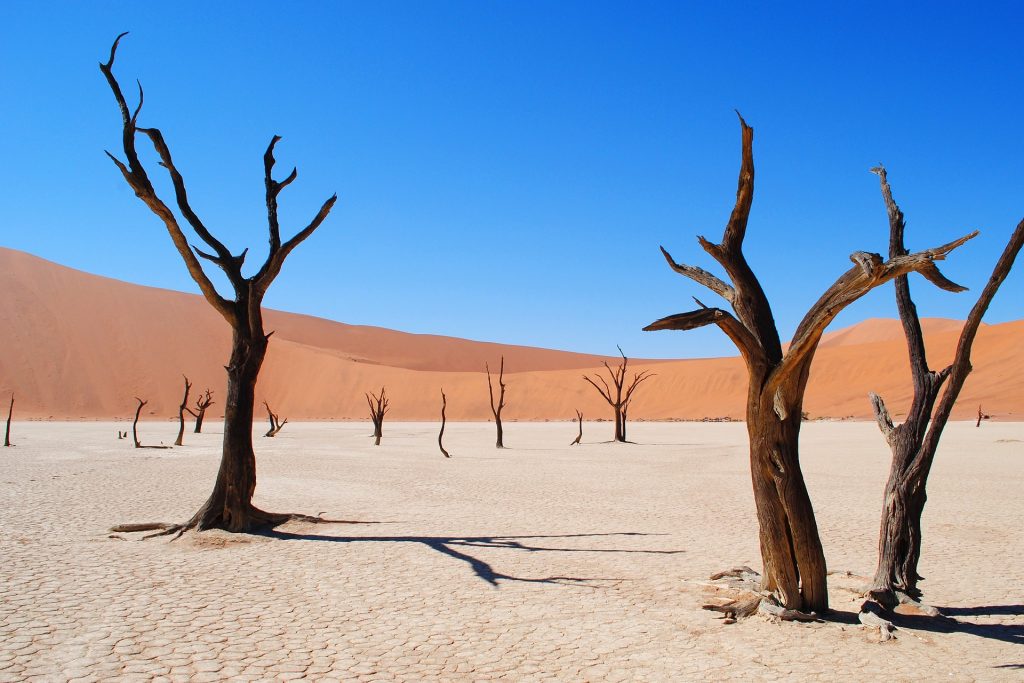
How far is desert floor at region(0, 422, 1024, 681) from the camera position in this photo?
4.97m

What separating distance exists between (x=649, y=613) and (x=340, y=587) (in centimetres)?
285

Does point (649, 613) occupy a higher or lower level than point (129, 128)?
lower

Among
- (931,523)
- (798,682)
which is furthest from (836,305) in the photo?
(931,523)

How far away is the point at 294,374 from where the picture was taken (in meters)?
74.2

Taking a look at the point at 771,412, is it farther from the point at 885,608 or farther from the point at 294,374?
the point at 294,374

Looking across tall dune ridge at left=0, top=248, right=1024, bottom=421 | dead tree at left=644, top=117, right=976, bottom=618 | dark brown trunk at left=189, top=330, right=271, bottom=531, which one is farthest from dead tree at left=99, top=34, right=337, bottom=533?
tall dune ridge at left=0, top=248, right=1024, bottom=421

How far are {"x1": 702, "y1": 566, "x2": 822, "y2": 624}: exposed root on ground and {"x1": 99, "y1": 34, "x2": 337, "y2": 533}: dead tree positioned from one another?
20.3ft

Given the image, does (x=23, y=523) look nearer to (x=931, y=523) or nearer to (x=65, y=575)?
(x=65, y=575)

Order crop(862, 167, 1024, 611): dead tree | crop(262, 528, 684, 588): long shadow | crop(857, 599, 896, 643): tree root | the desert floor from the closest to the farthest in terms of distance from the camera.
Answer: the desert floor < crop(857, 599, 896, 643): tree root < crop(862, 167, 1024, 611): dead tree < crop(262, 528, 684, 588): long shadow

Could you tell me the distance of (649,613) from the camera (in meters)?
6.15

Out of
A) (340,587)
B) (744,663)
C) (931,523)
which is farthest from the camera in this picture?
(931,523)

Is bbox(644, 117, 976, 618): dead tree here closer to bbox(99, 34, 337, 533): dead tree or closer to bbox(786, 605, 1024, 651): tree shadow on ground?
bbox(786, 605, 1024, 651): tree shadow on ground

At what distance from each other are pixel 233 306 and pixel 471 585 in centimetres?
525

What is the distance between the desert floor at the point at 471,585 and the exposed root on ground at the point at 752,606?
0.11 m
